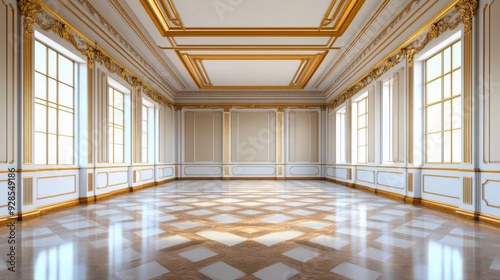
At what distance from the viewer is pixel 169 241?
325 centimetres

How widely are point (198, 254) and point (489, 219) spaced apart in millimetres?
3874

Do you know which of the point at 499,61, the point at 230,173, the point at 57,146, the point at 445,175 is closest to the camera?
the point at 499,61

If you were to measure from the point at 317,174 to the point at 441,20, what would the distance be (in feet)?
28.5

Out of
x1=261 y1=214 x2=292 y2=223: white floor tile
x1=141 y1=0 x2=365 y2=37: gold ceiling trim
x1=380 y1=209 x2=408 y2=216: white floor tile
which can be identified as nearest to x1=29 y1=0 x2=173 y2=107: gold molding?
x1=141 y1=0 x2=365 y2=37: gold ceiling trim

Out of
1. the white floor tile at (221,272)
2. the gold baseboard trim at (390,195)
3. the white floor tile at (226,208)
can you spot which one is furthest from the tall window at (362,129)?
the white floor tile at (221,272)

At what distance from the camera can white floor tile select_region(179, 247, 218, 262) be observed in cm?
271

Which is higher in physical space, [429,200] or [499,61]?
[499,61]

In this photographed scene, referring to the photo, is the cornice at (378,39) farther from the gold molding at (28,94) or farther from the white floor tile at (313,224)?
the gold molding at (28,94)

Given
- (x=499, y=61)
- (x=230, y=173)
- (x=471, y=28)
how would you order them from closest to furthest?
(x=499, y=61)
(x=471, y=28)
(x=230, y=173)

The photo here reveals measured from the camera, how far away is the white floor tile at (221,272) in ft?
7.55

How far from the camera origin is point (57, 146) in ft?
18.7

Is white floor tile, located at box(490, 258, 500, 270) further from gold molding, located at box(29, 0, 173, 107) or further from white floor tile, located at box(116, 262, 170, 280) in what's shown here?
gold molding, located at box(29, 0, 173, 107)

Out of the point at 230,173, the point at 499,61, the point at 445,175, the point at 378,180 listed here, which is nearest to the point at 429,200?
the point at 445,175

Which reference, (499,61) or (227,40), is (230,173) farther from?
(499,61)
